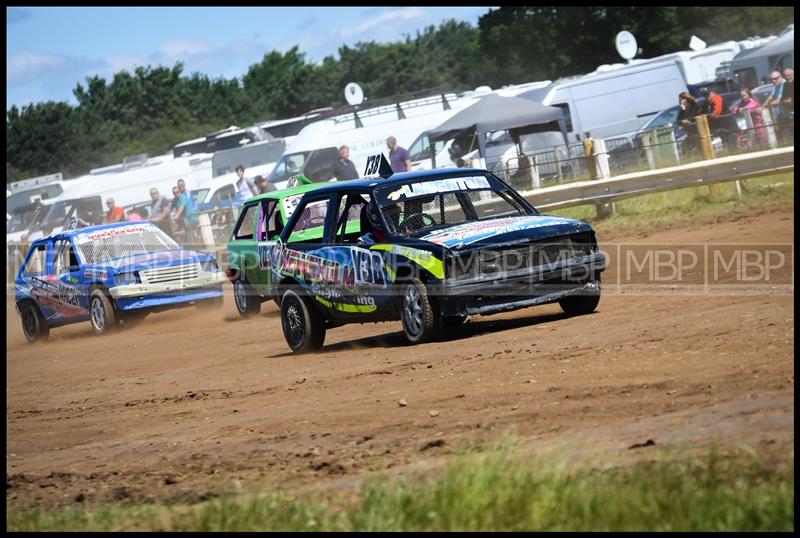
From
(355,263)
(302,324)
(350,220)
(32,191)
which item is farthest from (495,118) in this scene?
(32,191)

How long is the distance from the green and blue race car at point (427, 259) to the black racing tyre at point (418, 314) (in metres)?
0.01

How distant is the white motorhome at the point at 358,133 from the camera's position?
103ft

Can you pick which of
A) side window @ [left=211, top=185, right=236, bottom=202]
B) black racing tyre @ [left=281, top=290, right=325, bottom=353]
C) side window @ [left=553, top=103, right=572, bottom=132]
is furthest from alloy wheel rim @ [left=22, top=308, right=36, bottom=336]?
side window @ [left=553, top=103, right=572, bottom=132]

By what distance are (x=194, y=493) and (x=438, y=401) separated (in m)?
2.26

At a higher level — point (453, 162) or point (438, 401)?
point (453, 162)

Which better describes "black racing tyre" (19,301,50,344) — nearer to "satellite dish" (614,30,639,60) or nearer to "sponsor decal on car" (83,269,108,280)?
"sponsor decal on car" (83,269,108,280)

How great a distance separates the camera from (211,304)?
60.0 ft

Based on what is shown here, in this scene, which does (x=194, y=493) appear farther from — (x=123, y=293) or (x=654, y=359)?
(x=123, y=293)

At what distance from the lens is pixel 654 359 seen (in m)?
8.24

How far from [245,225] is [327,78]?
274ft

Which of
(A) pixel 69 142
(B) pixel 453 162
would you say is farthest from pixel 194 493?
(A) pixel 69 142

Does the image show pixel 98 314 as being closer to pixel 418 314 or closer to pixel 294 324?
pixel 294 324

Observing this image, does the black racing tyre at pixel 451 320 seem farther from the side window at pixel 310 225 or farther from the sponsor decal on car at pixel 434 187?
the side window at pixel 310 225

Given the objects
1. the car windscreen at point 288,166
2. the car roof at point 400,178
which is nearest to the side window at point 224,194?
Result: the car windscreen at point 288,166
